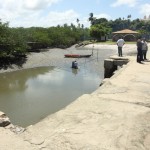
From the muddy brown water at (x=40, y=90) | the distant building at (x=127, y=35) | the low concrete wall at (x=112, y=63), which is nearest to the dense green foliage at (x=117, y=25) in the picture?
the distant building at (x=127, y=35)

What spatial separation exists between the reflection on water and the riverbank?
18.3 ft

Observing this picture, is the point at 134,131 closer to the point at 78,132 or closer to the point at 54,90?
the point at 78,132

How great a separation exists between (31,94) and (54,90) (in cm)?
161

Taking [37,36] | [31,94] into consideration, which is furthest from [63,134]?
[37,36]

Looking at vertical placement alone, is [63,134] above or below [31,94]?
above

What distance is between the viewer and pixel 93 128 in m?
5.77

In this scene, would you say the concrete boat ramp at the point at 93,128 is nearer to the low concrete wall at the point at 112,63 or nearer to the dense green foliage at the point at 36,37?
the low concrete wall at the point at 112,63

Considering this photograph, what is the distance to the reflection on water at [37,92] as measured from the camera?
13984mm

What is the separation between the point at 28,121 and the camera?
12562 mm

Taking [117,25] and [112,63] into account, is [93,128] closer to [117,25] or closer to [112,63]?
[112,63]

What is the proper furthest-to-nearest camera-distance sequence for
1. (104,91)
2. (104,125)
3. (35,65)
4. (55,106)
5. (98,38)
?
(98,38), (35,65), (55,106), (104,91), (104,125)

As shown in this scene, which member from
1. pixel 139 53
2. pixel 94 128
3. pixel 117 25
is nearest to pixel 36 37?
pixel 139 53

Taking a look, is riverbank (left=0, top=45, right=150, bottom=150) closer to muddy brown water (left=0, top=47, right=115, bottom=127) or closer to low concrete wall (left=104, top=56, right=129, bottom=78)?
muddy brown water (left=0, top=47, right=115, bottom=127)

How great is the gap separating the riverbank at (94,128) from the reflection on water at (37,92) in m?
5.58
